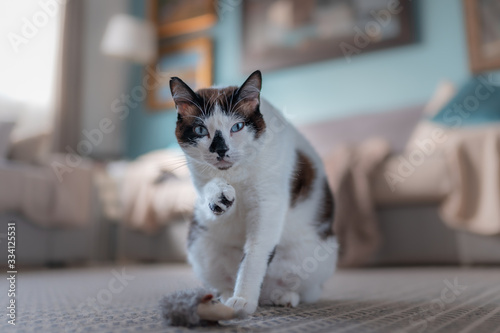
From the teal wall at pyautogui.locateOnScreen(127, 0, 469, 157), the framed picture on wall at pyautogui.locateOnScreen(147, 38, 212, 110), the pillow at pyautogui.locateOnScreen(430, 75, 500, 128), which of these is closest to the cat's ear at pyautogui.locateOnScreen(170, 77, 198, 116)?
the pillow at pyautogui.locateOnScreen(430, 75, 500, 128)

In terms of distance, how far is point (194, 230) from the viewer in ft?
3.09

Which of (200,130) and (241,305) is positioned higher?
(200,130)

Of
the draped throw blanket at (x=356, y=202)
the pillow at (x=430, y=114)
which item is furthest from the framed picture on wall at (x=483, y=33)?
the draped throw blanket at (x=356, y=202)

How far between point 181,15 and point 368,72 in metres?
1.86

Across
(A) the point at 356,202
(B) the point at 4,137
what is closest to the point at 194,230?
(A) the point at 356,202

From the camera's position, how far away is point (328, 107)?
10.7 ft

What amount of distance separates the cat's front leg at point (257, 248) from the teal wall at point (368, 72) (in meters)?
2.13

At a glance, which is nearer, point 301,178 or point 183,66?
point 301,178

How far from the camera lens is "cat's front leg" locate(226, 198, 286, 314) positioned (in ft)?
2.46

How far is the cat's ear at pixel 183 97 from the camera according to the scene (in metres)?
0.82

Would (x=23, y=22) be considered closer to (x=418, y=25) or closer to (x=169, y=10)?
(x=169, y=10)

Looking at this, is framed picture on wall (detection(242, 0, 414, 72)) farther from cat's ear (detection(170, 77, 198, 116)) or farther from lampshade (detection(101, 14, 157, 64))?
cat's ear (detection(170, 77, 198, 116))

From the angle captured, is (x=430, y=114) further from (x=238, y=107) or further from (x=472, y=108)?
(x=238, y=107)

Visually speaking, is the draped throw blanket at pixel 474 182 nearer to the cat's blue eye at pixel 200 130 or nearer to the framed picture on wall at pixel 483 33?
the framed picture on wall at pixel 483 33
